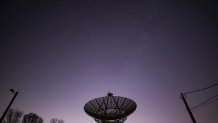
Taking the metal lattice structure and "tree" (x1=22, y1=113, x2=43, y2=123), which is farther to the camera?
"tree" (x1=22, y1=113, x2=43, y2=123)

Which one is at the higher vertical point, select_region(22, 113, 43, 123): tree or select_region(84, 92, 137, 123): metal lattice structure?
select_region(22, 113, 43, 123): tree

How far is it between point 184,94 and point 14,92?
71.9 ft

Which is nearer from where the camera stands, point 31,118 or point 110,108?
point 110,108

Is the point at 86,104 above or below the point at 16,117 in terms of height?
below

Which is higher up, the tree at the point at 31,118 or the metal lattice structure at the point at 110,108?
the tree at the point at 31,118

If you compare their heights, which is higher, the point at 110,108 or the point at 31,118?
the point at 31,118

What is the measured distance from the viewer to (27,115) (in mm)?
58969

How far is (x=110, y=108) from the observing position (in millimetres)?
24156

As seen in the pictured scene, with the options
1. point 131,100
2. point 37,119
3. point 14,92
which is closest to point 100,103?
point 131,100

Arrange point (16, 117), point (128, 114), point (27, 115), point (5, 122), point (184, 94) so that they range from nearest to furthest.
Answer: point (128, 114) < point (184, 94) < point (5, 122) < point (16, 117) < point (27, 115)

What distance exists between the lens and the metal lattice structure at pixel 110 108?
22.1 metres

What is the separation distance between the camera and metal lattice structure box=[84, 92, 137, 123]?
22141mm

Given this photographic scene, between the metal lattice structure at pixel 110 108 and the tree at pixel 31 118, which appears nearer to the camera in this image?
the metal lattice structure at pixel 110 108

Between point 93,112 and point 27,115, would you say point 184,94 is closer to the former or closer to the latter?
point 93,112
